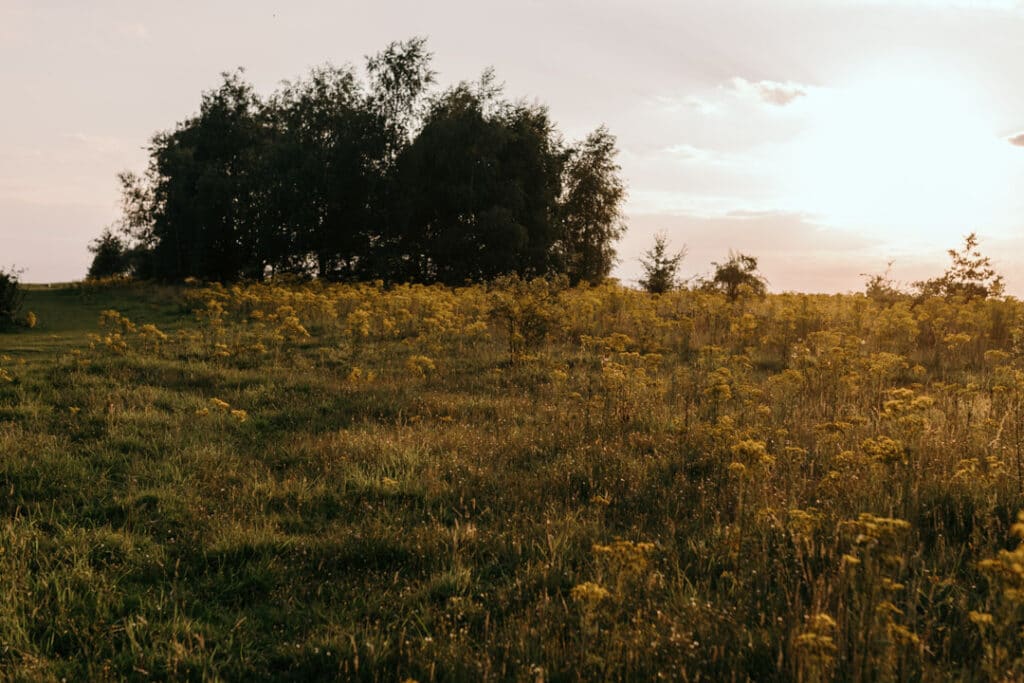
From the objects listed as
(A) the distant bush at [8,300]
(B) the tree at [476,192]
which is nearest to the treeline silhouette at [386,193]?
(B) the tree at [476,192]

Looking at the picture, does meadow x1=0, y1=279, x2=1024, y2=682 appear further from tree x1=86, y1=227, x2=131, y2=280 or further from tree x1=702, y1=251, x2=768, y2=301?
tree x1=86, y1=227, x2=131, y2=280

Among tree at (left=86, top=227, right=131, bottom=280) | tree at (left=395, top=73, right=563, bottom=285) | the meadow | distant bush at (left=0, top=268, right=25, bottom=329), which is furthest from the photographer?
tree at (left=86, top=227, right=131, bottom=280)

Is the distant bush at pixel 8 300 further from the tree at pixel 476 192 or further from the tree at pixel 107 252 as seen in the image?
the tree at pixel 107 252

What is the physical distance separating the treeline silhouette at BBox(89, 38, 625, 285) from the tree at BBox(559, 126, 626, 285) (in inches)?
2.7

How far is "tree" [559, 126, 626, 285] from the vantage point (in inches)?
1294

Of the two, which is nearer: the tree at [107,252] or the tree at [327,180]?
the tree at [327,180]

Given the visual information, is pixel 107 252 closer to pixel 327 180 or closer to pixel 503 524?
pixel 327 180

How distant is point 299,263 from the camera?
107ft

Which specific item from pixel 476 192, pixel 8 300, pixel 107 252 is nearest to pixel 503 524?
pixel 8 300

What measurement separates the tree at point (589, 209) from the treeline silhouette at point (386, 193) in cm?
7

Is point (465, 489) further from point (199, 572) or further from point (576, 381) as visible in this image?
point (576, 381)

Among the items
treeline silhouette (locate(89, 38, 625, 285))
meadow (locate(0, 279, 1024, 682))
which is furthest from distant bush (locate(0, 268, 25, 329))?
treeline silhouette (locate(89, 38, 625, 285))

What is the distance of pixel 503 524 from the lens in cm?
521

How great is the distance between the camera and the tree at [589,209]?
108 feet
